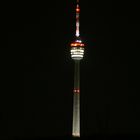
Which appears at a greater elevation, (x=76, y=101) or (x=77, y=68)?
(x=77, y=68)

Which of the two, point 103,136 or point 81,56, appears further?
point 103,136

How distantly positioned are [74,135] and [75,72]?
589 inches

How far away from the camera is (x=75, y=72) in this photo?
405 feet

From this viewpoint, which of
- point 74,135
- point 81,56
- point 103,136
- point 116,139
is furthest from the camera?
point 116,139

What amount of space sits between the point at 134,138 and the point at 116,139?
218 inches

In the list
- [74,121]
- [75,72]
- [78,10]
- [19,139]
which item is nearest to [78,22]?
[78,10]

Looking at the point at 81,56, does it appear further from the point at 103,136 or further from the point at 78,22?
the point at 103,136

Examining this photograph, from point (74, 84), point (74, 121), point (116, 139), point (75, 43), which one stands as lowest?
point (116, 139)

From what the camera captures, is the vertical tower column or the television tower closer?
the television tower

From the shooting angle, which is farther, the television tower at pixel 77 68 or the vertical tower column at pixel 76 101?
the vertical tower column at pixel 76 101

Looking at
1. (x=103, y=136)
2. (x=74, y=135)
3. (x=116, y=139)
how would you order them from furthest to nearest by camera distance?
(x=116, y=139) → (x=103, y=136) → (x=74, y=135)

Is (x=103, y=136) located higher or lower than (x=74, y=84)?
lower

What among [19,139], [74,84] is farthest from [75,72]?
[19,139]

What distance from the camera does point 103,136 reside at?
149 m
